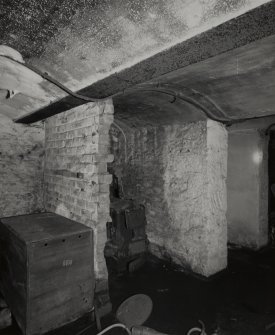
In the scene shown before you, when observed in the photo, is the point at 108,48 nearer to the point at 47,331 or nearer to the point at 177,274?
the point at 47,331

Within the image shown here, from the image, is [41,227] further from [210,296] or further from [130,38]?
[210,296]

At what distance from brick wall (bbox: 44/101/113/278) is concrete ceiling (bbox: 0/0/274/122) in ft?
1.67

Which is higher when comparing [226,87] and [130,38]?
[226,87]

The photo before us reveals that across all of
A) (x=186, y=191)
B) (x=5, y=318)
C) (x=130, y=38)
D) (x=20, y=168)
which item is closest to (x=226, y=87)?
(x=130, y=38)

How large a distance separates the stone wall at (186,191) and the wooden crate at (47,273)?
1.83m

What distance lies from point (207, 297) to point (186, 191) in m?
1.52

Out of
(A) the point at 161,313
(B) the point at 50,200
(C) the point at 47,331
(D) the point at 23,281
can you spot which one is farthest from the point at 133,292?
(B) the point at 50,200

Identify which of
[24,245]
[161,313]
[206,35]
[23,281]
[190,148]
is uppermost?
[206,35]

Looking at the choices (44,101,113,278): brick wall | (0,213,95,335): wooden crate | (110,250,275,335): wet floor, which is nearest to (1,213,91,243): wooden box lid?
(0,213,95,335): wooden crate

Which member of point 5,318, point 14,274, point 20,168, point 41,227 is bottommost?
point 5,318

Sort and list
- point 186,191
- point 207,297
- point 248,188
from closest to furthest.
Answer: point 207,297 < point 186,191 < point 248,188

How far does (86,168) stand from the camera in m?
2.82

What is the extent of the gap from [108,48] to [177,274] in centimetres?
347

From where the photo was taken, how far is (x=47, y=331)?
226 centimetres
